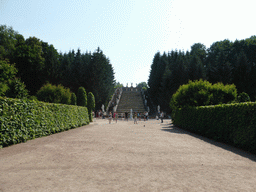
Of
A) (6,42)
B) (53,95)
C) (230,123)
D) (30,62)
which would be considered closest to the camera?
(230,123)

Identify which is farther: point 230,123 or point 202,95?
point 202,95

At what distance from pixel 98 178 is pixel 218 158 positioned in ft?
14.2

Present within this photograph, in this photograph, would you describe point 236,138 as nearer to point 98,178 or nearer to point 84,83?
point 98,178

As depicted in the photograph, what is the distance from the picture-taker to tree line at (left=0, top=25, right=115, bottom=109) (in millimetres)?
44781

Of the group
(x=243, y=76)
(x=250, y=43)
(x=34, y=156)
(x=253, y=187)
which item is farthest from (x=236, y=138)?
(x=250, y=43)

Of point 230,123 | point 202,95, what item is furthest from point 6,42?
point 230,123

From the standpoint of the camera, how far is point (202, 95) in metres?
20.1

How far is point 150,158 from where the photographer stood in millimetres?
6766

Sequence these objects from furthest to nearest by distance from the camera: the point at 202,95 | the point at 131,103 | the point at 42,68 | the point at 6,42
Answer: the point at 131,103 → the point at 42,68 → the point at 6,42 → the point at 202,95

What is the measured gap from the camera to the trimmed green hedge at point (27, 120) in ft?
28.9

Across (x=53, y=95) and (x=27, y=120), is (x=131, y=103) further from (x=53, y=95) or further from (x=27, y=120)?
(x=27, y=120)

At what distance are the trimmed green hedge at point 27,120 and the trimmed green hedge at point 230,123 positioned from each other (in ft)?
32.1

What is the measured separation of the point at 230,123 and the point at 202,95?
10.2m

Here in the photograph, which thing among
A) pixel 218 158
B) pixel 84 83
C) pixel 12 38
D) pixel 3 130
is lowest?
pixel 218 158
